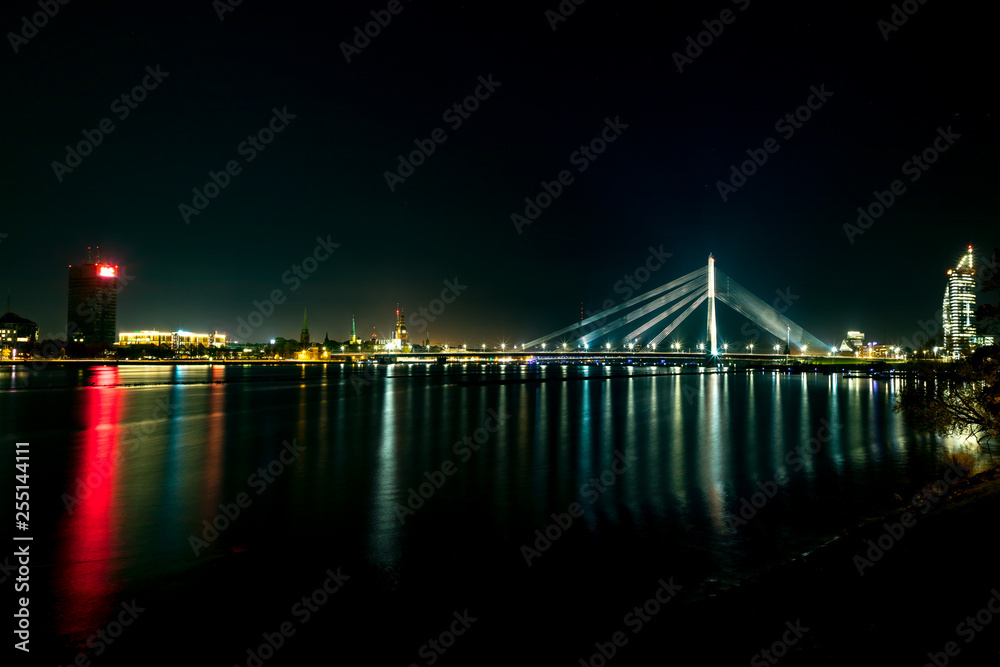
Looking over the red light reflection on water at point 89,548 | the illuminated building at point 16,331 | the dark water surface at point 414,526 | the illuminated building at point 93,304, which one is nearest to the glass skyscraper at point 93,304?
the illuminated building at point 93,304

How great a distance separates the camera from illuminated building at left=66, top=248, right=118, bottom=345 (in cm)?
16075

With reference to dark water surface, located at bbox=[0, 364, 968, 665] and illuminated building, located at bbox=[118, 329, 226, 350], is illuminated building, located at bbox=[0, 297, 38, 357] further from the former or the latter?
dark water surface, located at bbox=[0, 364, 968, 665]

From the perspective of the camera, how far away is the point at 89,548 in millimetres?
7375

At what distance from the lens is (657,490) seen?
1084cm

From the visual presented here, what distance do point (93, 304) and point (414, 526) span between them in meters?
184

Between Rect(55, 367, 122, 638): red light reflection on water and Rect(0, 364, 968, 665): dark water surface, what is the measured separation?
3 cm

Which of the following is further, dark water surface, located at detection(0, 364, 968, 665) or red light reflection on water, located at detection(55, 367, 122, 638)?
red light reflection on water, located at detection(55, 367, 122, 638)

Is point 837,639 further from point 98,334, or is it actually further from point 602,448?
point 98,334

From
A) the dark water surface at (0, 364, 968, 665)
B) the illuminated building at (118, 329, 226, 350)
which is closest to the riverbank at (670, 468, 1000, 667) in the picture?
the dark water surface at (0, 364, 968, 665)

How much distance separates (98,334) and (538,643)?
185 metres

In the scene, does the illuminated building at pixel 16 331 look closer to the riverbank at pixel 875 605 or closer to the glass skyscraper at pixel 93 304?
the glass skyscraper at pixel 93 304

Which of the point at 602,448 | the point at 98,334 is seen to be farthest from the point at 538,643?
the point at 98,334

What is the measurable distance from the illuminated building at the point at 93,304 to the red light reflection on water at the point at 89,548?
168705mm

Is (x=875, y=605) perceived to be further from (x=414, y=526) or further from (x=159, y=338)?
(x=159, y=338)
